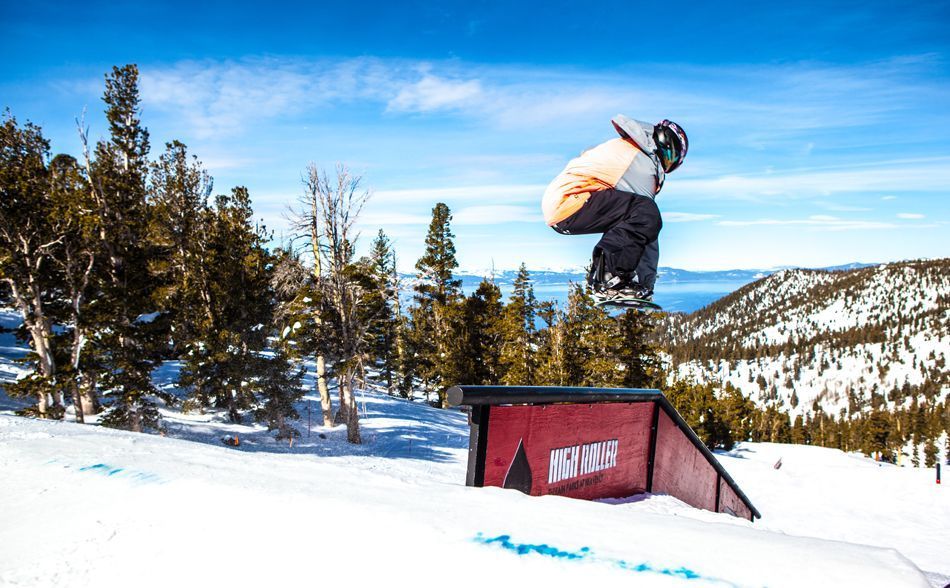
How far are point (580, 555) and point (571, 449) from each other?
2.72m

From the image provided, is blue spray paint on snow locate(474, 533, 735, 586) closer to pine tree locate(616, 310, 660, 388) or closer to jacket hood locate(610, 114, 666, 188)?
jacket hood locate(610, 114, 666, 188)

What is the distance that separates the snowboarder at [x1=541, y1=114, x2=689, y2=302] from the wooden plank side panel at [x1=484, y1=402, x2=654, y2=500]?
4.48 ft

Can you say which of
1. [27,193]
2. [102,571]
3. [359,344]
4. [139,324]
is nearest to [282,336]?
[359,344]

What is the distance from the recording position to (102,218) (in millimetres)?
18516

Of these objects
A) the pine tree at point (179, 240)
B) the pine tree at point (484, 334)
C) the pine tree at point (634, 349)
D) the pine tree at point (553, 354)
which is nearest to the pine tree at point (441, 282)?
the pine tree at point (484, 334)

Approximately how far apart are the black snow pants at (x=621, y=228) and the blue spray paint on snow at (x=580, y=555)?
2005 mm

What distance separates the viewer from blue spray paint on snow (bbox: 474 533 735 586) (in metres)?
1.97

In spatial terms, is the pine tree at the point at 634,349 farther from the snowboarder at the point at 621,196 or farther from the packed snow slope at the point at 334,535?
the packed snow slope at the point at 334,535

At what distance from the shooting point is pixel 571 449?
4.80 m

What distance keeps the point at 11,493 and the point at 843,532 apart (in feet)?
48.0

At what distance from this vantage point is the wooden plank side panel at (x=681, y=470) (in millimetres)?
6414

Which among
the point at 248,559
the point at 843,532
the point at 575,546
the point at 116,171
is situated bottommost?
the point at 843,532

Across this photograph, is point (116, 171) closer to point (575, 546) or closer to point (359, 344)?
point (359, 344)

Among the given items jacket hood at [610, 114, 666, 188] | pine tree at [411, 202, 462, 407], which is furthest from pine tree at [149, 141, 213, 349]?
jacket hood at [610, 114, 666, 188]
